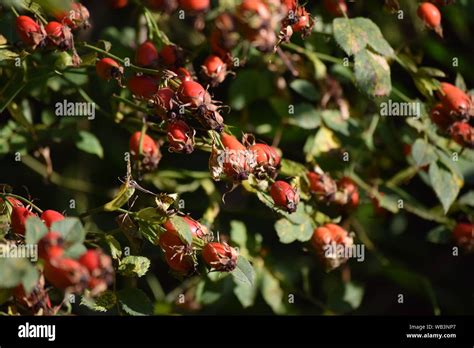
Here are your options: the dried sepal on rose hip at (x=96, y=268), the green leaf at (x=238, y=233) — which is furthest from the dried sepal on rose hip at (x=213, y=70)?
the dried sepal on rose hip at (x=96, y=268)

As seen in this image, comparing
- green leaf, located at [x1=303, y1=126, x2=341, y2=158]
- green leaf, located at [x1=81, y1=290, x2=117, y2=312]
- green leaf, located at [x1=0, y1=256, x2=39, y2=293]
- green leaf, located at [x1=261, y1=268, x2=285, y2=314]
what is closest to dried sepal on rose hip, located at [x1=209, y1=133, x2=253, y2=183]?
green leaf, located at [x1=81, y1=290, x2=117, y2=312]

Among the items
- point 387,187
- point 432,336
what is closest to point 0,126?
point 387,187

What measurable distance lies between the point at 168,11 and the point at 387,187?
85cm

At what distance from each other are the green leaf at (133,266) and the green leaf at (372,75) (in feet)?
2.44

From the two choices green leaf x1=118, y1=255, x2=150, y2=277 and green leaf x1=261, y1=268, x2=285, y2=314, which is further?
green leaf x1=261, y1=268, x2=285, y2=314

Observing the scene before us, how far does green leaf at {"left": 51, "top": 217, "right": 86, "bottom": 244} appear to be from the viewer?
4.31 ft

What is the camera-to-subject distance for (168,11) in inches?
76.3

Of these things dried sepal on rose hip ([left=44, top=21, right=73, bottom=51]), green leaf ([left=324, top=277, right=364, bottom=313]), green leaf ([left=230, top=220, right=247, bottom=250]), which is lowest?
green leaf ([left=324, top=277, right=364, bottom=313])

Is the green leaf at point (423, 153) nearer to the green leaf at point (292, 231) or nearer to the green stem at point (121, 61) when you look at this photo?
the green leaf at point (292, 231)

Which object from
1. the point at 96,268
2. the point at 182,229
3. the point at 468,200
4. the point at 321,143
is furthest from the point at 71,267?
the point at 468,200

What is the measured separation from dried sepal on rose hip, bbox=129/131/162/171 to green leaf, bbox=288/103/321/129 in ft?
1.57

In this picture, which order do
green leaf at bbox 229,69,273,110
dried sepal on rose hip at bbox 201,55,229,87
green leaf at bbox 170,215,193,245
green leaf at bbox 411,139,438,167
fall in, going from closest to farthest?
green leaf at bbox 170,215,193,245, dried sepal on rose hip at bbox 201,55,229,87, green leaf at bbox 411,139,438,167, green leaf at bbox 229,69,273,110

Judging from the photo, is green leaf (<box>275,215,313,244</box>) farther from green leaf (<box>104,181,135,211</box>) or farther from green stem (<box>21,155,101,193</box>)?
green stem (<box>21,155,101,193</box>)

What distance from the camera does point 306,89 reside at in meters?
2.23
